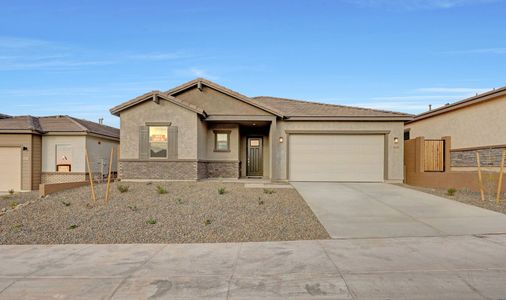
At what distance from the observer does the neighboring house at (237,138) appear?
1648 centimetres

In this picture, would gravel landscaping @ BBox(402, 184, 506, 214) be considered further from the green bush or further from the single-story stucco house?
the green bush

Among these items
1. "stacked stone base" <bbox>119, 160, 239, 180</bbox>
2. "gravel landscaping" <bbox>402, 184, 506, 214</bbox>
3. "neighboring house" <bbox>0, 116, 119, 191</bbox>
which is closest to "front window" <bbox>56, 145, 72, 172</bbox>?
"neighboring house" <bbox>0, 116, 119, 191</bbox>

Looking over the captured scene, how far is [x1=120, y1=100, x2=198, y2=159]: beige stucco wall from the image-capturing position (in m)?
16.4

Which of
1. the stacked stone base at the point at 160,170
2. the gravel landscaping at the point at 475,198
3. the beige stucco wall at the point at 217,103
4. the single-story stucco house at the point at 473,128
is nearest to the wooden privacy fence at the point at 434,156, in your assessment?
the single-story stucco house at the point at 473,128

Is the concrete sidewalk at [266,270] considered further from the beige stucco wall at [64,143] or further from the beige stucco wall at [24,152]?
the beige stucco wall at [24,152]

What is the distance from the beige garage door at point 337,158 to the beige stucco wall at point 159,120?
498 cm

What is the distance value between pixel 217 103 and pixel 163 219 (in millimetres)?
9374

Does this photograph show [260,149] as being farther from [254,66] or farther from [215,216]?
[215,216]

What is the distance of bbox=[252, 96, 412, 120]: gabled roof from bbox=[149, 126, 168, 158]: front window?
4.82 m

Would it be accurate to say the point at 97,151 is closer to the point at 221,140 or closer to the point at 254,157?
the point at 221,140

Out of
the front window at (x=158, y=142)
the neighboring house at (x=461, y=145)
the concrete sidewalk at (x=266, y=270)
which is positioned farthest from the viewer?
the front window at (x=158, y=142)

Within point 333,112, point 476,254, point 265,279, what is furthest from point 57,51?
point 476,254

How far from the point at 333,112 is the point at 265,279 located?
13527 millimetres

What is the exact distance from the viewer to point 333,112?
17.6 metres
